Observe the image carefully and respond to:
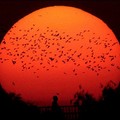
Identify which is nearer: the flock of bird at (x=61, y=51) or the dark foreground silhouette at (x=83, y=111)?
the dark foreground silhouette at (x=83, y=111)

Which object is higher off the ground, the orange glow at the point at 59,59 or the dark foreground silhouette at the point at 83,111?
the orange glow at the point at 59,59

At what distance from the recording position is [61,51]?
5098 millimetres

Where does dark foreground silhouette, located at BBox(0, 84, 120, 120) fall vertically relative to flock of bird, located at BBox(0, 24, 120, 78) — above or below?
below

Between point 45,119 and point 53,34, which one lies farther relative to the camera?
point 53,34

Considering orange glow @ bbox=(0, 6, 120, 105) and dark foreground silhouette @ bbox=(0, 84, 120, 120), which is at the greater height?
orange glow @ bbox=(0, 6, 120, 105)

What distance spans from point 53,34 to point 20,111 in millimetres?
1586

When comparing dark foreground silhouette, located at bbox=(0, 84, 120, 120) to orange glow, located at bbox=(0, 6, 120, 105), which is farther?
orange glow, located at bbox=(0, 6, 120, 105)

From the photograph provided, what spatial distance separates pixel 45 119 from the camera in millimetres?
3682

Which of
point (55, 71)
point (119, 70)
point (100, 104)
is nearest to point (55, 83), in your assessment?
point (55, 71)

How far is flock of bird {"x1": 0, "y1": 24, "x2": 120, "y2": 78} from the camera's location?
510 cm

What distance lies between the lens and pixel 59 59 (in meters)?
5.09

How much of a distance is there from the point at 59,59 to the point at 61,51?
104 mm

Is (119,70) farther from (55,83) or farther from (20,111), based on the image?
(20,111)

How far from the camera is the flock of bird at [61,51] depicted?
16.7 ft
